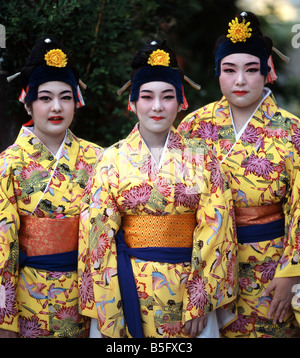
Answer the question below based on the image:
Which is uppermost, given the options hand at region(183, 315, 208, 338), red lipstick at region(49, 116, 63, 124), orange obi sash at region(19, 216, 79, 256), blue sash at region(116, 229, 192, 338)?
red lipstick at region(49, 116, 63, 124)

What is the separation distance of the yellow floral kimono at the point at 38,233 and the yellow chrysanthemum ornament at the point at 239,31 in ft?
4.45

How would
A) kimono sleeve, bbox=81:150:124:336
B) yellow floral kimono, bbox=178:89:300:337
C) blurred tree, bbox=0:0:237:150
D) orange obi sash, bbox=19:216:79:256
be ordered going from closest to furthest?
kimono sleeve, bbox=81:150:124:336 < orange obi sash, bbox=19:216:79:256 < yellow floral kimono, bbox=178:89:300:337 < blurred tree, bbox=0:0:237:150

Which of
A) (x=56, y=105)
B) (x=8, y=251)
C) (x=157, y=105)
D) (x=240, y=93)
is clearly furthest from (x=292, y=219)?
(x=8, y=251)

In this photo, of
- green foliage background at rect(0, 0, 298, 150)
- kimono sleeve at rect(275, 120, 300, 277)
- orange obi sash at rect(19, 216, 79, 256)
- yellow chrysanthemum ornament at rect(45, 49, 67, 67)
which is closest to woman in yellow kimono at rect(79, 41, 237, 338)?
orange obi sash at rect(19, 216, 79, 256)

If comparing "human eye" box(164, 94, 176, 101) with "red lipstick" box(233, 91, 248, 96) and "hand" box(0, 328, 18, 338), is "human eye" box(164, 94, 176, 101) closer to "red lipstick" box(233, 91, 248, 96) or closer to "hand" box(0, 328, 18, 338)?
"red lipstick" box(233, 91, 248, 96)

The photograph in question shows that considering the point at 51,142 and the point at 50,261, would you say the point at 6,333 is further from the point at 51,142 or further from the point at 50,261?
the point at 51,142

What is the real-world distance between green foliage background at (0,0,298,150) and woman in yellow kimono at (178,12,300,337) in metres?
1.80

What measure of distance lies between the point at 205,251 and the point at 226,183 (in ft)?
1.49

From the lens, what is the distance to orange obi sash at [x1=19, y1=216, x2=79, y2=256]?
3.26 metres

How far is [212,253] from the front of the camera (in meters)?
3.09

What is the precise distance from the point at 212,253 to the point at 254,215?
1.51 ft

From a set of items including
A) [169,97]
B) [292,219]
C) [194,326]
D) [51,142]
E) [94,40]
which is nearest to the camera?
[194,326]

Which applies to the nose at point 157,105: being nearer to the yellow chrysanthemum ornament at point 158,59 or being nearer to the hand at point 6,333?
the yellow chrysanthemum ornament at point 158,59

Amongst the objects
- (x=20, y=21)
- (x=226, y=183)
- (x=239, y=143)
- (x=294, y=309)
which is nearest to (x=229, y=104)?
(x=239, y=143)
